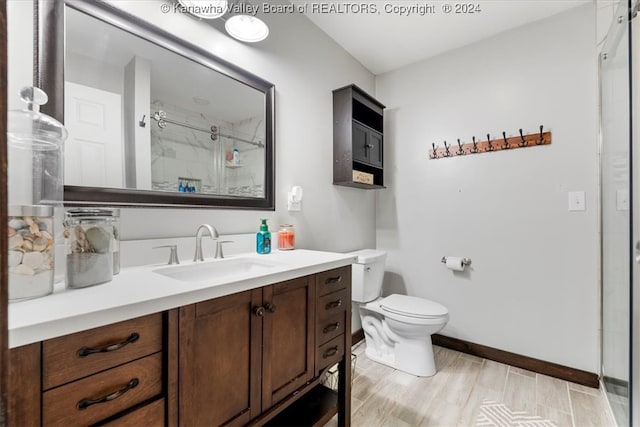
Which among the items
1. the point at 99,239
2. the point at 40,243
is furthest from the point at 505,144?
the point at 40,243

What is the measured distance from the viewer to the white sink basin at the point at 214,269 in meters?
1.15

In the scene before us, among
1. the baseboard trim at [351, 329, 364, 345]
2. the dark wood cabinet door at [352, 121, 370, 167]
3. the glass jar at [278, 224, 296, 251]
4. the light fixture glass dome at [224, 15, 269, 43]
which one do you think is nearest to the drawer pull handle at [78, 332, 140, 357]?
the glass jar at [278, 224, 296, 251]

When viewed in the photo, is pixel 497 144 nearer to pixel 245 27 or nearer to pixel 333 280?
pixel 333 280

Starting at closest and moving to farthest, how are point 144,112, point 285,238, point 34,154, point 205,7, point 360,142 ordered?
point 34,154, point 144,112, point 205,7, point 285,238, point 360,142

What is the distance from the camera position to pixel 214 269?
129 cm

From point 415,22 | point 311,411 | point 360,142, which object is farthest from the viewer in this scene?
point 360,142

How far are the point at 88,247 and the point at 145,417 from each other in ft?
1.62

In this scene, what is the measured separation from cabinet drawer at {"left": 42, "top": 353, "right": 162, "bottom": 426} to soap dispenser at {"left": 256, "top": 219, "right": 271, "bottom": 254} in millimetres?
823

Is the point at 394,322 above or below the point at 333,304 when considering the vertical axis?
below

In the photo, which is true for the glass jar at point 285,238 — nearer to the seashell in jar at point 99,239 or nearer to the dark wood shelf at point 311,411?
the dark wood shelf at point 311,411

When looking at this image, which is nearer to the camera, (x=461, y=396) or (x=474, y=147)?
(x=461, y=396)

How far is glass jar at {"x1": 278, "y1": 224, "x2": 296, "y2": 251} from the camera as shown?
1.70 metres

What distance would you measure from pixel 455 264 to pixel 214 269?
1806 mm

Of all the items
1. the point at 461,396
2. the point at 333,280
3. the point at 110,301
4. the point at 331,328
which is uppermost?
the point at 110,301
